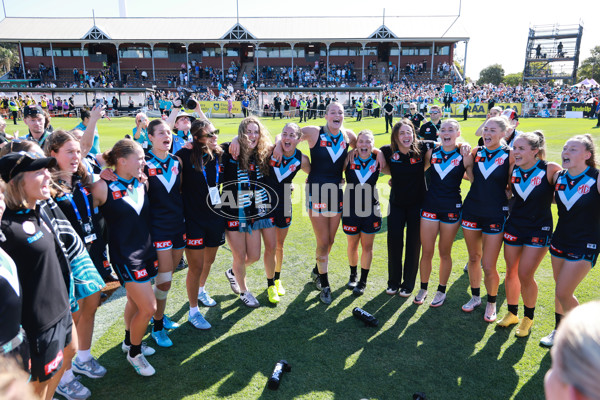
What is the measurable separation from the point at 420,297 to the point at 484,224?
4.05ft

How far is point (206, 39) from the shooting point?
143 ft

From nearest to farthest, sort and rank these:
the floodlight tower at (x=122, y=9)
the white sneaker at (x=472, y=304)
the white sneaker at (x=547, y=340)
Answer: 1. the white sneaker at (x=547, y=340)
2. the white sneaker at (x=472, y=304)
3. the floodlight tower at (x=122, y=9)

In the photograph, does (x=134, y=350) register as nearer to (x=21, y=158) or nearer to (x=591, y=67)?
(x=21, y=158)

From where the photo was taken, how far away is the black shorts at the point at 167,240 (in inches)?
144

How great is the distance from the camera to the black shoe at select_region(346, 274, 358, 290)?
5.23 meters

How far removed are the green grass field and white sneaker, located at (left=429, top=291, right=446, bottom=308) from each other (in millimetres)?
72

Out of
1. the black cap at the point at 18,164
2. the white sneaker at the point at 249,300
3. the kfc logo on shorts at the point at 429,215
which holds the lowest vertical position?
the white sneaker at the point at 249,300

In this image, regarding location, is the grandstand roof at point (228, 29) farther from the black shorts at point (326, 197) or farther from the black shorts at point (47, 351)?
the black shorts at point (47, 351)

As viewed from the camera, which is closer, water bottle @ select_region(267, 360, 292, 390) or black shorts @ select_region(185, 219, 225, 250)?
water bottle @ select_region(267, 360, 292, 390)

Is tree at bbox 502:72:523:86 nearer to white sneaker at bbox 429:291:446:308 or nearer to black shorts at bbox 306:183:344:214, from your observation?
white sneaker at bbox 429:291:446:308

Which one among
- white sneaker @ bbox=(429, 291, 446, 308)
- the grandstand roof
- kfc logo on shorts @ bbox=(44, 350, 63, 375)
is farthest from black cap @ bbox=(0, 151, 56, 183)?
the grandstand roof

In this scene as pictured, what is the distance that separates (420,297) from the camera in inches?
191

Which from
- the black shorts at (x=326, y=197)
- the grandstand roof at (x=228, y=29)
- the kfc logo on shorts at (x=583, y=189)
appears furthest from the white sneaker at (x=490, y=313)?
the grandstand roof at (x=228, y=29)

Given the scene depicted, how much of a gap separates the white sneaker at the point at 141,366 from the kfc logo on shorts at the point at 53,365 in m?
1.15
